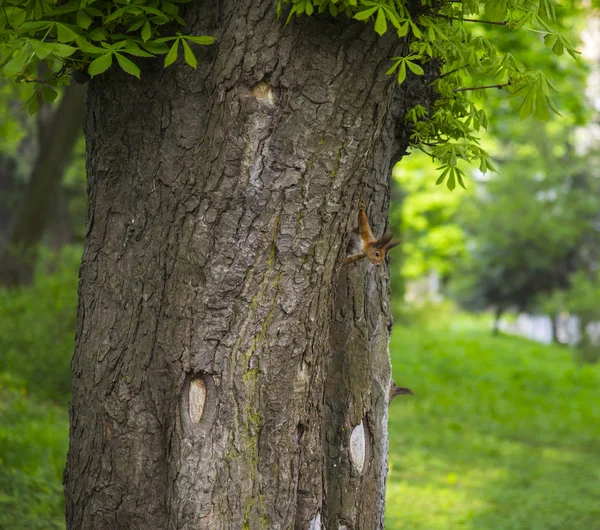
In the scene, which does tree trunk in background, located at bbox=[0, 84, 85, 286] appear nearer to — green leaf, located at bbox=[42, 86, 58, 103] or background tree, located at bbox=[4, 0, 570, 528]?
green leaf, located at bbox=[42, 86, 58, 103]

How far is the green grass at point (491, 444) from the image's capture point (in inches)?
269

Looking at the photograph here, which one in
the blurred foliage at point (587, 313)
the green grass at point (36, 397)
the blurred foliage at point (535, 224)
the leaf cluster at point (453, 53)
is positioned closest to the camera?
the leaf cluster at point (453, 53)

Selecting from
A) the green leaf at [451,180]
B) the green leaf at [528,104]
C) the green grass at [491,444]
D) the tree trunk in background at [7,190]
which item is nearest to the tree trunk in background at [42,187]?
the green grass at [491,444]

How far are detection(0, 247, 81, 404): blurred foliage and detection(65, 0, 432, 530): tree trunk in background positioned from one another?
553 cm

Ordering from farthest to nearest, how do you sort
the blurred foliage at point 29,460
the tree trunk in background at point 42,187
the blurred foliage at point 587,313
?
the blurred foliage at point 587,313 → the tree trunk in background at point 42,187 → the blurred foliage at point 29,460

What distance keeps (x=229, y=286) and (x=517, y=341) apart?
23698 millimetres

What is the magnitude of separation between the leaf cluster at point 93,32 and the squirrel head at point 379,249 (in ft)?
3.85

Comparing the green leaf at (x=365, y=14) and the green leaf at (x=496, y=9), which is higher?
the green leaf at (x=496, y=9)

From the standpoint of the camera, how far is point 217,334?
2.85 m

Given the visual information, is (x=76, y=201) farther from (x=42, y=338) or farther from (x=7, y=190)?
(x=42, y=338)

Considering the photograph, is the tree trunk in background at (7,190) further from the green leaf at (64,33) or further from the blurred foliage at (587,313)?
the green leaf at (64,33)

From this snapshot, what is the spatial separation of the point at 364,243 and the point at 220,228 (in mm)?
826

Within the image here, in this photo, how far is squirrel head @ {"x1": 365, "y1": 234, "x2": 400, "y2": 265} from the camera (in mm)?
3428

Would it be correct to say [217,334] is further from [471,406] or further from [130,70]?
[471,406]
